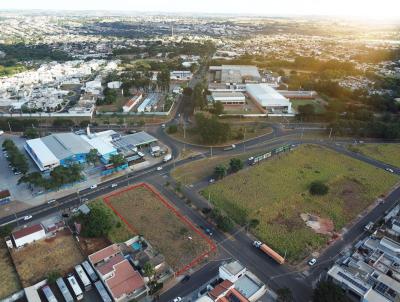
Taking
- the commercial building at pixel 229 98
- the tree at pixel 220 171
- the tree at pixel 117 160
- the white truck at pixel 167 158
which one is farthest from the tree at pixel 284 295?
the commercial building at pixel 229 98

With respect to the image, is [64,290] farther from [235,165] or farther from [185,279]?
[235,165]

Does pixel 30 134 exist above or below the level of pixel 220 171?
below

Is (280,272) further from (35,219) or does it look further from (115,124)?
(115,124)

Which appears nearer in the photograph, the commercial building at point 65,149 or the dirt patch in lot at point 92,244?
the dirt patch in lot at point 92,244

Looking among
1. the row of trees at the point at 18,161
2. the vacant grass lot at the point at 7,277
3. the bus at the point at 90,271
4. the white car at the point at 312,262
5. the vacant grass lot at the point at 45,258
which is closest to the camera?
the vacant grass lot at the point at 7,277

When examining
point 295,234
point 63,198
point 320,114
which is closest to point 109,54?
point 320,114

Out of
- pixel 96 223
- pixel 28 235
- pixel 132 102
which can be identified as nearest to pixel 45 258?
pixel 28 235

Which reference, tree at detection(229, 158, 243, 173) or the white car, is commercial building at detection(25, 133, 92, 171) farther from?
the white car

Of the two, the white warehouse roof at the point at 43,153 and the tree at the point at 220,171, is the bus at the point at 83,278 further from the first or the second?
the white warehouse roof at the point at 43,153
